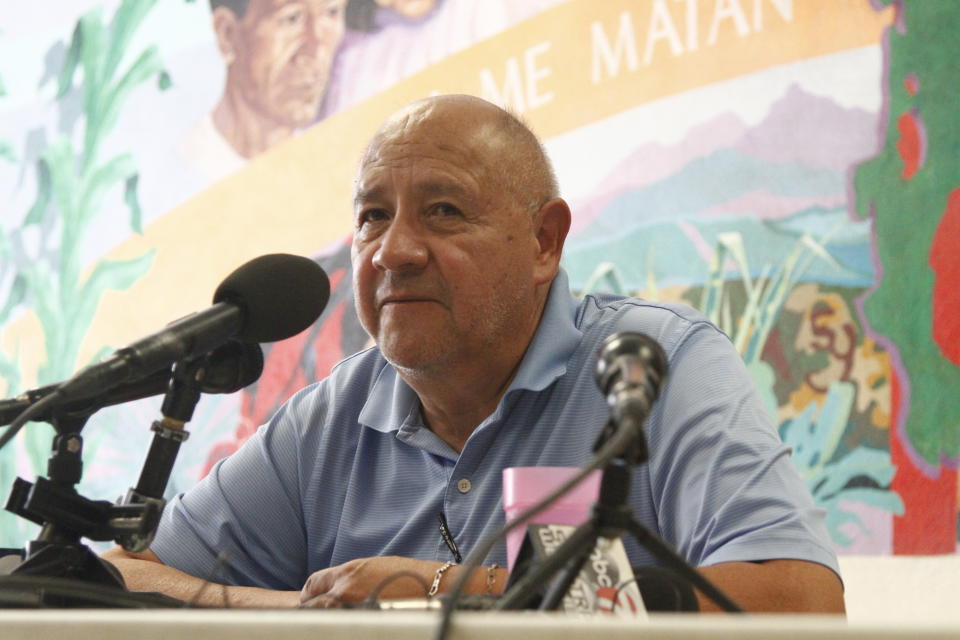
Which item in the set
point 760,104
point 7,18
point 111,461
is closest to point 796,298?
point 760,104

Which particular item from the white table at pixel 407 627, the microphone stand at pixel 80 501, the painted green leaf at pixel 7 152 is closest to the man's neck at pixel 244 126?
the painted green leaf at pixel 7 152

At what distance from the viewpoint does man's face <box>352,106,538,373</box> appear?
5.44 feet

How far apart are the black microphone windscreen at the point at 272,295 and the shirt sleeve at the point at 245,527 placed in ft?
1.91

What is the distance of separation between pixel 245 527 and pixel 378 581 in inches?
22.2

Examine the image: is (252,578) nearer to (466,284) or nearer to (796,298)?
(466,284)

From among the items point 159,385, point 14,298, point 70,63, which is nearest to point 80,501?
point 159,385

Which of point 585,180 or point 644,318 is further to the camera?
point 585,180

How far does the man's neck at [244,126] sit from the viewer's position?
2.77 meters

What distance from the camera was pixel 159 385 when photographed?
109 cm

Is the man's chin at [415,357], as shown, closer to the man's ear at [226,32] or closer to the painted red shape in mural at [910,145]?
the painted red shape in mural at [910,145]

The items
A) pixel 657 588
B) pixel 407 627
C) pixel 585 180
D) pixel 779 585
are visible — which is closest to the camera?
pixel 407 627

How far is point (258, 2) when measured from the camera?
2.80 metres

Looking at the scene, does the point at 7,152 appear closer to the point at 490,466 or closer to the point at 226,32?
the point at 226,32

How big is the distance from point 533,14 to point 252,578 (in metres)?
1.41
